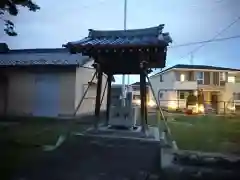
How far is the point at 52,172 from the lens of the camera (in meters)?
1.77

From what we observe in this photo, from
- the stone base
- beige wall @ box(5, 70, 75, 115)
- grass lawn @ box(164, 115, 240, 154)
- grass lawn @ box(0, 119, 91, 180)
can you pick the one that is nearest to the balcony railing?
grass lawn @ box(164, 115, 240, 154)

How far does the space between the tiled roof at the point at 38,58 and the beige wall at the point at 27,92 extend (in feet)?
0.58

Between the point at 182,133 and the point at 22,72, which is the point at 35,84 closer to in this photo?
the point at 22,72

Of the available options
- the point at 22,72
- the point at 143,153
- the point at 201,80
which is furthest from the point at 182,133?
the point at 201,80

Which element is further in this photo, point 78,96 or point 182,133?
point 78,96

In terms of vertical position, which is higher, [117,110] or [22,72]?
[22,72]

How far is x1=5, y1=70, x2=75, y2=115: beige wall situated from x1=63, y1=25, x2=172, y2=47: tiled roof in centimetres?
228

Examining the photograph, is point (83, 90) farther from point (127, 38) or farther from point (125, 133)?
point (125, 133)

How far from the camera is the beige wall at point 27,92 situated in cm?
462

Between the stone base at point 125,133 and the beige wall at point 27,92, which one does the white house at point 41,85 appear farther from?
the stone base at point 125,133

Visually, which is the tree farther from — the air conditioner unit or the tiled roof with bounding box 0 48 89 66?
the tiled roof with bounding box 0 48 89 66

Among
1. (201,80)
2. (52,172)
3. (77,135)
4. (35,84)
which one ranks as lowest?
(52,172)

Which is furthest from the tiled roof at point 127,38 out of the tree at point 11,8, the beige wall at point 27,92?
the beige wall at point 27,92

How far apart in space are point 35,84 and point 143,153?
318 cm
